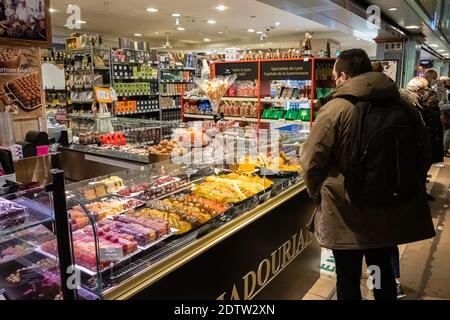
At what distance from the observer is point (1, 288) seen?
4.63 ft

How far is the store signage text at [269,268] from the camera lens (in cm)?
227

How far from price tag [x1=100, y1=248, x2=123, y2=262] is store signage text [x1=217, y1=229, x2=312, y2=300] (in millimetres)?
687

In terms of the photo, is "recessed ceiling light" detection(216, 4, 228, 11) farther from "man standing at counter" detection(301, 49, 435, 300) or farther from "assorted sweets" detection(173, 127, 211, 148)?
"man standing at counter" detection(301, 49, 435, 300)

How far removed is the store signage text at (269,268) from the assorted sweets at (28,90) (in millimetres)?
1906

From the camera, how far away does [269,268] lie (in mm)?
2580

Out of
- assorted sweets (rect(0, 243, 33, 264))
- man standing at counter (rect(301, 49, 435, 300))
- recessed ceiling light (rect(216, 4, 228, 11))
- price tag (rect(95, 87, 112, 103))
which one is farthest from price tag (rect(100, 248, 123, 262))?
recessed ceiling light (rect(216, 4, 228, 11))

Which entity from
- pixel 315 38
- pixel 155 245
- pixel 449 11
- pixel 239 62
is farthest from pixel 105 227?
pixel 315 38

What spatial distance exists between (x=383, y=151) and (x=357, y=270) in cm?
78

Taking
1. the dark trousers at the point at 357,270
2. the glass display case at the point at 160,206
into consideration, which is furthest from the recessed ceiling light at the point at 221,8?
the dark trousers at the point at 357,270

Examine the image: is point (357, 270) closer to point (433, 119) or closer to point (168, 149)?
point (168, 149)

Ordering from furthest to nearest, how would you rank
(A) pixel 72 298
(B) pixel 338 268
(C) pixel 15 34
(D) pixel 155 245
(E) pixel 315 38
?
(E) pixel 315 38
(C) pixel 15 34
(B) pixel 338 268
(D) pixel 155 245
(A) pixel 72 298

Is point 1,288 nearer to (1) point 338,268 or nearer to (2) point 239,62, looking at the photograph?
(1) point 338,268

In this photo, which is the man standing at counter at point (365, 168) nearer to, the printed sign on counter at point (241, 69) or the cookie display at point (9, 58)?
the cookie display at point (9, 58)

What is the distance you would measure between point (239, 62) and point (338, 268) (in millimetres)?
5640
